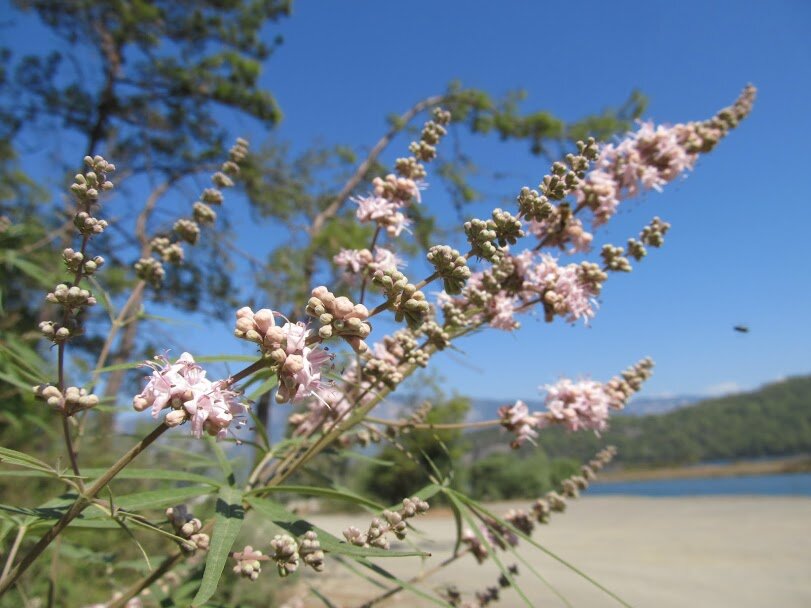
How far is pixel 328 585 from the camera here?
27.9 ft

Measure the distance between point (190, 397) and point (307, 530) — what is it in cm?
32

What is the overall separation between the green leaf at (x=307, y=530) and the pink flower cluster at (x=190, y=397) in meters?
0.23

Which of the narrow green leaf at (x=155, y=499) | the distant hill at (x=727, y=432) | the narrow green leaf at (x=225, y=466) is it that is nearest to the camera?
the narrow green leaf at (x=155, y=499)

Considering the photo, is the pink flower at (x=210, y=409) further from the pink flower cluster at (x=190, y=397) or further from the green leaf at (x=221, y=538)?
the green leaf at (x=221, y=538)

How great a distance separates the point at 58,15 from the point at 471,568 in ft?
39.7

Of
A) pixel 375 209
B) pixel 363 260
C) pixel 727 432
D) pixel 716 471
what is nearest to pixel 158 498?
pixel 363 260

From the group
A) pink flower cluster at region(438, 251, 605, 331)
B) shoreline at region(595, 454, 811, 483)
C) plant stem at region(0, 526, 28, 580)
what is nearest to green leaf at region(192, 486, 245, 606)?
plant stem at region(0, 526, 28, 580)

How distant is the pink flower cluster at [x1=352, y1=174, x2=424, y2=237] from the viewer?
4.73 ft

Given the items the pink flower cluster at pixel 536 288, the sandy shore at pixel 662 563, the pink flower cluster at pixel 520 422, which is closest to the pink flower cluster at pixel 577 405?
the pink flower cluster at pixel 520 422

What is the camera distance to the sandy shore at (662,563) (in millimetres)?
6324

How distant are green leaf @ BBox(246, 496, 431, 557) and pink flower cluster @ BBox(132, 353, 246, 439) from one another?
23 cm

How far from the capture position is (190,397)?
0.73m

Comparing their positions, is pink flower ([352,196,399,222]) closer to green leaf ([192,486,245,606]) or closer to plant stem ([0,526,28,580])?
green leaf ([192,486,245,606])

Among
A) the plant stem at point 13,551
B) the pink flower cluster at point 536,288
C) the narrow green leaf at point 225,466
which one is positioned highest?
the pink flower cluster at point 536,288
